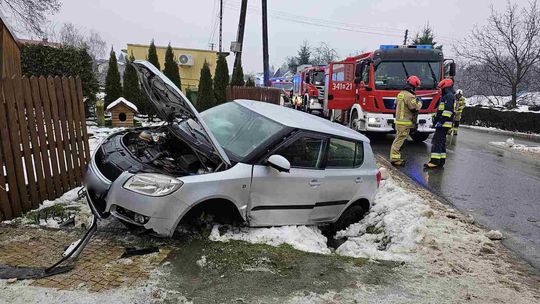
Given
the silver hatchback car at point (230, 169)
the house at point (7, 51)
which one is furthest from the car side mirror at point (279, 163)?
the house at point (7, 51)

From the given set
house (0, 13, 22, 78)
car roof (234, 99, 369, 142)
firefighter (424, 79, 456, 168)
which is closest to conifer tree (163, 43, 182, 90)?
house (0, 13, 22, 78)

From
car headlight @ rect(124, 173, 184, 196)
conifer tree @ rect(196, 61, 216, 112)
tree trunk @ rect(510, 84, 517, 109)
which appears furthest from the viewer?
tree trunk @ rect(510, 84, 517, 109)

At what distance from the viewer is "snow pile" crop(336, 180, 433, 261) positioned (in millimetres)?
4562

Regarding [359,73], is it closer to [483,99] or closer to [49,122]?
[49,122]

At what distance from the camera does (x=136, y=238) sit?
422cm

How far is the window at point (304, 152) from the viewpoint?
15.2 feet

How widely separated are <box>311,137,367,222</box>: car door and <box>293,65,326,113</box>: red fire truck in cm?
1475

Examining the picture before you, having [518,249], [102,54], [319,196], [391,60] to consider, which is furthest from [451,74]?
[102,54]

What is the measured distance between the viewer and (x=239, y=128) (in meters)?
5.00

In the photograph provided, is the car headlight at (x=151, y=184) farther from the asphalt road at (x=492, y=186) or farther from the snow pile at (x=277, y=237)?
the asphalt road at (x=492, y=186)

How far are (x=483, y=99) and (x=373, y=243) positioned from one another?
1387 inches

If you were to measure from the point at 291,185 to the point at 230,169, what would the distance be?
76 cm

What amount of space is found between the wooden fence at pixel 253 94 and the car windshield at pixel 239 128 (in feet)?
31.9

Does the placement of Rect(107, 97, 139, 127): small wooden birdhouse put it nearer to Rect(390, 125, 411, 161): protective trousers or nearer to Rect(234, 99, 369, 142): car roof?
Rect(390, 125, 411, 161): protective trousers
